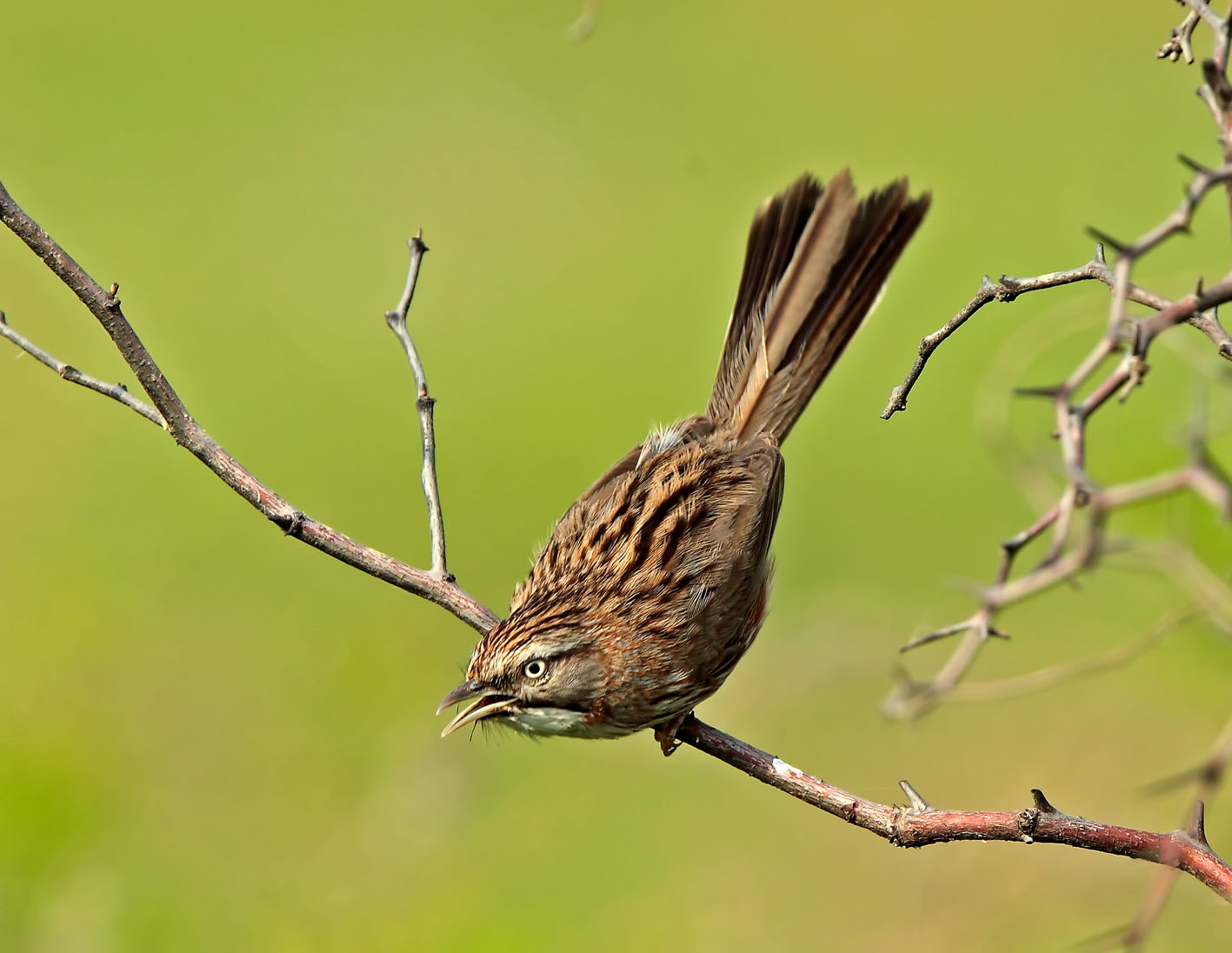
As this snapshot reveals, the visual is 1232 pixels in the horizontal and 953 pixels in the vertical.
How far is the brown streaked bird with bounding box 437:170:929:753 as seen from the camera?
3834 millimetres

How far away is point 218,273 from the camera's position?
13.1 metres

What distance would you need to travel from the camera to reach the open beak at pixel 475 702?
12.2 feet

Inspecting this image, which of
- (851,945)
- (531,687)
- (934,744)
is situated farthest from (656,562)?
(934,744)

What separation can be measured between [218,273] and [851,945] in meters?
8.66

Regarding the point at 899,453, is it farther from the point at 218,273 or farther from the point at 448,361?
the point at 218,273

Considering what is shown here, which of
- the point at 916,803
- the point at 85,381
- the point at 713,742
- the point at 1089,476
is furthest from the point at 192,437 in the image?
the point at 1089,476

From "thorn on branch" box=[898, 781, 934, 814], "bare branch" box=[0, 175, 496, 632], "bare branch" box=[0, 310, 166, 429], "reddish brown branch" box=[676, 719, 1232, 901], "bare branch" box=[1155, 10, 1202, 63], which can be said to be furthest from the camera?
"bare branch" box=[0, 310, 166, 429]

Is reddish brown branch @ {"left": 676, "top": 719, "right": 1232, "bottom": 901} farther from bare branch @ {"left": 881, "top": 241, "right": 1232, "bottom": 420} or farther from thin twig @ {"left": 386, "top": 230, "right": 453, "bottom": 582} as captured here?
thin twig @ {"left": 386, "top": 230, "right": 453, "bottom": 582}

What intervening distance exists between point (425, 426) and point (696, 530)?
0.91m

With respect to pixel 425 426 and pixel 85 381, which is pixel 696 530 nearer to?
pixel 425 426

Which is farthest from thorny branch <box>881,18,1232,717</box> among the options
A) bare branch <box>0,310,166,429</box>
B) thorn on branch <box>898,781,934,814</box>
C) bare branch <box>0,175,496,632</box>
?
bare branch <box>0,310,166,429</box>

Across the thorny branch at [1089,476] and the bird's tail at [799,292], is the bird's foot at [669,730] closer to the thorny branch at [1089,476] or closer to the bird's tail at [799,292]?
the bird's tail at [799,292]

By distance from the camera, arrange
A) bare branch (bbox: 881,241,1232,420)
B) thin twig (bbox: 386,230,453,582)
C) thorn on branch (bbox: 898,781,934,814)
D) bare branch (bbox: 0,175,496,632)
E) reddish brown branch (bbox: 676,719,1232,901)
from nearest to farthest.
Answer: bare branch (bbox: 881,241,1232,420) → reddish brown branch (bbox: 676,719,1232,901) → thorn on branch (bbox: 898,781,934,814) → bare branch (bbox: 0,175,496,632) → thin twig (bbox: 386,230,453,582)

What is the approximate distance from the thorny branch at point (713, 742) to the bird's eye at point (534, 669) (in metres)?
0.16
